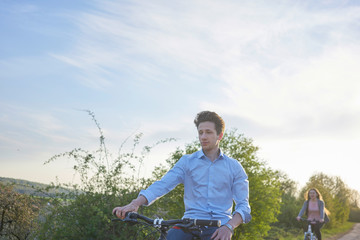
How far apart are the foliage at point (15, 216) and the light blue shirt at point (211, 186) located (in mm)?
6682

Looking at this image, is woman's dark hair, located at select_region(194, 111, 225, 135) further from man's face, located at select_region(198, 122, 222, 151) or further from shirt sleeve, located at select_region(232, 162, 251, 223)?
shirt sleeve, located at select_region(232, 162, 251, 223)

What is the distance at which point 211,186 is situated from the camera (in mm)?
3949

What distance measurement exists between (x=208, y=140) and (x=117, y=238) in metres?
3.87

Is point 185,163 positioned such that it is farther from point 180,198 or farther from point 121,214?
point 180,198

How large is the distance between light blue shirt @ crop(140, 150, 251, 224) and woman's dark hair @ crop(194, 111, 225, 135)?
0.29 m

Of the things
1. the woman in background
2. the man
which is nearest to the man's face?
the man

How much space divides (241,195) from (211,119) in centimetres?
76

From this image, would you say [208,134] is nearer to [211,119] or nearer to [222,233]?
[211,119]

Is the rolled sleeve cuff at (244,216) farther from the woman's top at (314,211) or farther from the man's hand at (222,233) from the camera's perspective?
the woman's top at (314,211)

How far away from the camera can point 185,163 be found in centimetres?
414

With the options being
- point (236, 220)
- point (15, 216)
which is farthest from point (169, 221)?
point (15, 216)

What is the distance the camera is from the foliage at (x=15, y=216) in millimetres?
9718

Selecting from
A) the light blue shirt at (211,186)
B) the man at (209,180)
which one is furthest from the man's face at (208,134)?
the light blue shirt at (211,186)

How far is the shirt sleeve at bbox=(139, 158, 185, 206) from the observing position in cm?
374
